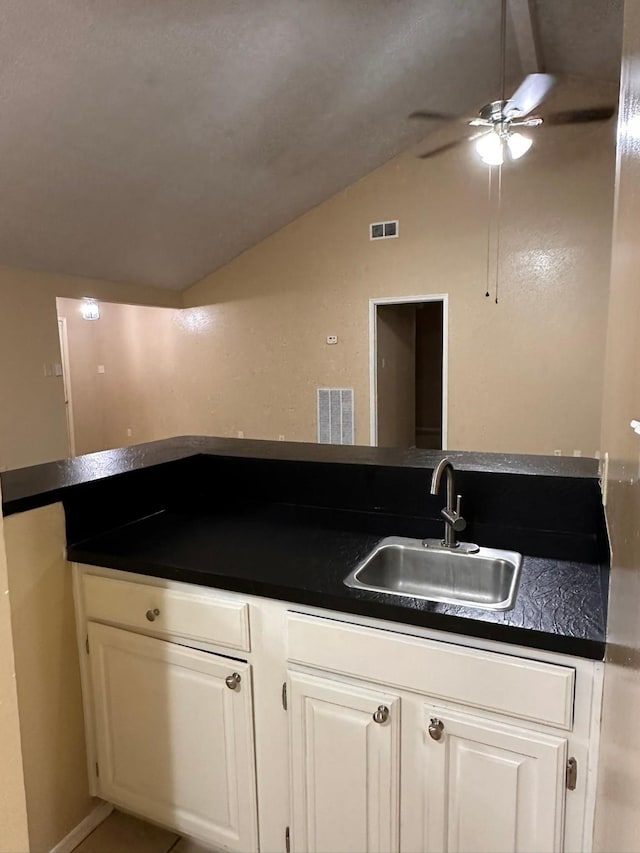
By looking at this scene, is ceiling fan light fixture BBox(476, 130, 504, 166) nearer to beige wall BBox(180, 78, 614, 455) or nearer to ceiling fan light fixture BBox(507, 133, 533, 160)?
ceiling fan light fixture BBox(507, 133, 533, 160)

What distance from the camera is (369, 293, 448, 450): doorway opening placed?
5684mm

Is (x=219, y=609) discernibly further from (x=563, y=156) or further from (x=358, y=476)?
(x=563, y=156)

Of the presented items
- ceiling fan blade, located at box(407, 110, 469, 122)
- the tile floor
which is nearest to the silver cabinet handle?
the tile floor

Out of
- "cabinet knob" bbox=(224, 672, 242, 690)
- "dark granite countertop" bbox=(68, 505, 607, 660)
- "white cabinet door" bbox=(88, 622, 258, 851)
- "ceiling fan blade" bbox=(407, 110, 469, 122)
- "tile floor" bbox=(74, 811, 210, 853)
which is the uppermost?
"ceiling fan blade" bbox=(407, 110, 469, 122)

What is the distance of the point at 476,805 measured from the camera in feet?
3.78

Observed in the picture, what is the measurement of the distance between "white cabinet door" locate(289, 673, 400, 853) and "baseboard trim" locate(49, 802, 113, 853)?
0.76m

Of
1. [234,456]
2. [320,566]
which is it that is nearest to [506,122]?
[234,456]

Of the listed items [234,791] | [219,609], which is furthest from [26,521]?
[234,791]

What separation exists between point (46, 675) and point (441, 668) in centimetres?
113

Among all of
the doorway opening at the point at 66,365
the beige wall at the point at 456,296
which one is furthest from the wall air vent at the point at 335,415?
the doorway opening at the point at 66,365

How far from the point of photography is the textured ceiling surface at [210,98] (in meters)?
2.93

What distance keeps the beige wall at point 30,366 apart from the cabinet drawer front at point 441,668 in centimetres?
450

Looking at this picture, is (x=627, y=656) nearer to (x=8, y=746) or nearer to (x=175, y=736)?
(x=8, y=746)

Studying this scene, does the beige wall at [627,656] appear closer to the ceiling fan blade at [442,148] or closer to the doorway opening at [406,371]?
the doorway opening at [406,371]
